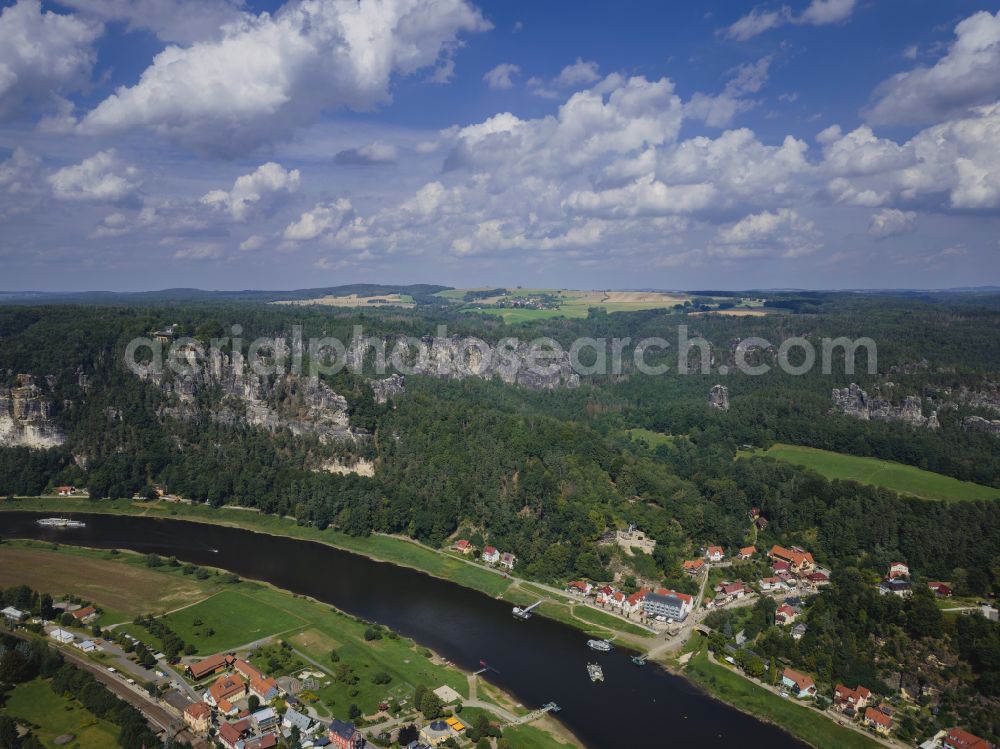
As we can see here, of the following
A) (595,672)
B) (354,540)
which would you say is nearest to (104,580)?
(354,540)

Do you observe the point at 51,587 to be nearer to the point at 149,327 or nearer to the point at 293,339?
the point at 149,327

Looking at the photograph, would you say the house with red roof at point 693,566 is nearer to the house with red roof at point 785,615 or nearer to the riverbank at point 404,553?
the house with red roof at point 785,615

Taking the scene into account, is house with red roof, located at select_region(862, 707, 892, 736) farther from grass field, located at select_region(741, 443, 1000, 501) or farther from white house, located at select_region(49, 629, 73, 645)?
white house, located at select_region(49, 629, 73, 645)

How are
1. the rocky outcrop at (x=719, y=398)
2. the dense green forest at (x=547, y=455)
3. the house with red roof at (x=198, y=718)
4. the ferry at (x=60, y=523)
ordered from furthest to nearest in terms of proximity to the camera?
the rocky outcrop at (x=719, y=398) < the ferry at (x=60, y=523) < the dense green forest at (x=547, y=455) < the house with red roof at (x=198, y=718)

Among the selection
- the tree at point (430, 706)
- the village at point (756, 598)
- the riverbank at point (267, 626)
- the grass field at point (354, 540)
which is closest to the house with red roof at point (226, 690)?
the riverbank at point (267, 626)

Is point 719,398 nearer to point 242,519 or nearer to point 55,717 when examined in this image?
point 242,519

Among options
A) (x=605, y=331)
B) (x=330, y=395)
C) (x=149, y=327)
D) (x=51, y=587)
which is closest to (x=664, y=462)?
(x=330, y=395)

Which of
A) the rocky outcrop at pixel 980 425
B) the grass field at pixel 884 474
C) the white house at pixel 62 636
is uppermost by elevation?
the rocky outcrop at pixel 980 425
